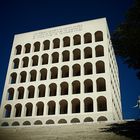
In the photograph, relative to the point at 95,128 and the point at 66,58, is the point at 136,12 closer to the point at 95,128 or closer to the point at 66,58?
the point at 95,128

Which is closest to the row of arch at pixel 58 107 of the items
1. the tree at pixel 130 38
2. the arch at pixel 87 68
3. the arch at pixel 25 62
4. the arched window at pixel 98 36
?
the arch at pixel 87 68

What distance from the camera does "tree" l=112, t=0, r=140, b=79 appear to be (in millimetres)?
15609

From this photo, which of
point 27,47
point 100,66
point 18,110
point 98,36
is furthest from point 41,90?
point 98,36

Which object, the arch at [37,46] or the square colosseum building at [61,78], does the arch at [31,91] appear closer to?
the square colosseum building at [61,78]

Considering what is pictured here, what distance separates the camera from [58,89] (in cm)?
3325

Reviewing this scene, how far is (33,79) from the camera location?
3866 centimetres

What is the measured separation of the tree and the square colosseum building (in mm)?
13269

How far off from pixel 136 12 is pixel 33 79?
25899mm

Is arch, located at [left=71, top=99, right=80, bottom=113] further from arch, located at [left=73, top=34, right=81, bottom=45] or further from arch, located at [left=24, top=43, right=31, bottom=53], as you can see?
arch, located at [left=24, top=43, right=31, bottom=53]

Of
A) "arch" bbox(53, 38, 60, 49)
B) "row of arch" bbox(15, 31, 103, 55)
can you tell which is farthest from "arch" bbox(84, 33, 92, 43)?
"arch" bbox(53, 38, 60, 49)

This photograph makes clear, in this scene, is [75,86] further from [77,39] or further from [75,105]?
[77,39]

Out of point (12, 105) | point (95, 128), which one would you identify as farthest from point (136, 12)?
point (12, 105)

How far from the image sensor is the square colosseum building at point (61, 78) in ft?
103

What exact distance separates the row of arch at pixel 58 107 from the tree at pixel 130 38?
1405cm
